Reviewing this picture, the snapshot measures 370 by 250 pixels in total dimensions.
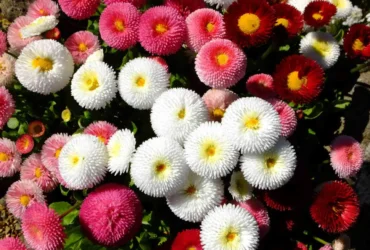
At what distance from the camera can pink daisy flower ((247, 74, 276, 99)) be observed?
81.8 inches

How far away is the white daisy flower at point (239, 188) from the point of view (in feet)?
6.20

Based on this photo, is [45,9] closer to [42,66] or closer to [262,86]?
[42,66]

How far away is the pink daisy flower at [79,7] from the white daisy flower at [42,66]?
9.2 inches

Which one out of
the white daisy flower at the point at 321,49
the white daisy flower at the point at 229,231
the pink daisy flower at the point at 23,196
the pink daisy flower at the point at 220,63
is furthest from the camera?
the white daisy flower at the point at 321,49

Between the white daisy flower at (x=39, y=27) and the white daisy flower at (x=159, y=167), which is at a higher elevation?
the white daisy flower at (x=39, y=27)

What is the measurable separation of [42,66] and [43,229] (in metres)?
0.78

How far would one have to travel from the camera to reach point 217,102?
1.99 m

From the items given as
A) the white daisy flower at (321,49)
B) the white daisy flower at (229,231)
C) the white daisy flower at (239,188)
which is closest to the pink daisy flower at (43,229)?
the white daisy flower at (229,231)

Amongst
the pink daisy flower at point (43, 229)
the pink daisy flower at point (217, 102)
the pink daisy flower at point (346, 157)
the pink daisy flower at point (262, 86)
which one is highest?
the pink daisy flower at point (262, 86)

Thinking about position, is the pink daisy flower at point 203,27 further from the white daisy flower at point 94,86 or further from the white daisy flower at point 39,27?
the white daisy flower at point 39,27

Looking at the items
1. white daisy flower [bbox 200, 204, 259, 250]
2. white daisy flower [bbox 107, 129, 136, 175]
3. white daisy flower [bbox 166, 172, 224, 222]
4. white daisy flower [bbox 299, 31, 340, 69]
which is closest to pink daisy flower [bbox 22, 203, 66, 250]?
white daisy flower [bbox 107, 129, 136, 175]

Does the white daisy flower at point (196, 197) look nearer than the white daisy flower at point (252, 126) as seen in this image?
No

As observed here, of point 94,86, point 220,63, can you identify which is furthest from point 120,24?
point 220,63

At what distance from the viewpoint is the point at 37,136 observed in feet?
7.55
